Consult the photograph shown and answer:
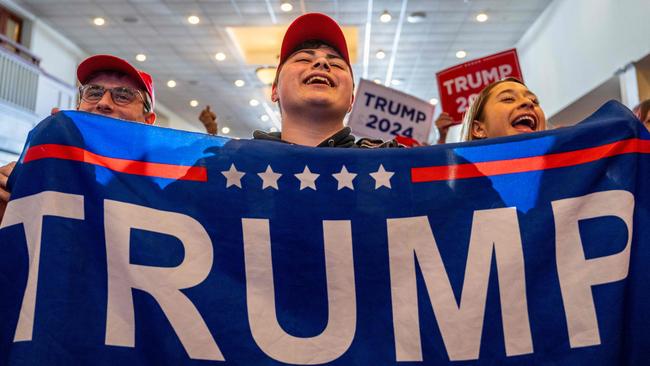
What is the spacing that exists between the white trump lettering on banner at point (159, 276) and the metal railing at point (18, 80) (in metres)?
10.1

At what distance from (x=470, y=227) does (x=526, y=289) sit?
188mm

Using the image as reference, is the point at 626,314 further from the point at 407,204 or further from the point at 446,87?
the point at 446,87

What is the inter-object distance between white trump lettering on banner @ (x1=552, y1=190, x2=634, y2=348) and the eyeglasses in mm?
1554

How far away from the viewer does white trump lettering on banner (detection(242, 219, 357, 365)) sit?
4.20 feet

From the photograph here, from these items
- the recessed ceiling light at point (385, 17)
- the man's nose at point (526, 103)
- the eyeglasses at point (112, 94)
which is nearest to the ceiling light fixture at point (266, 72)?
the recessed ceiling light at point (385, 17)

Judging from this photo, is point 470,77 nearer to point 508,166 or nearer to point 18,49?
point 508,166

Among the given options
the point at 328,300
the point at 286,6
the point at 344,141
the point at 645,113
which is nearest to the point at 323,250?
the point at 328,300

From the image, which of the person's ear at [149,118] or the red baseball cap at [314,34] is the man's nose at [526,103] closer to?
the red baseball cap at [314,34]

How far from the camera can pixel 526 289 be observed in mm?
1325

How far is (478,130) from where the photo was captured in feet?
7.29

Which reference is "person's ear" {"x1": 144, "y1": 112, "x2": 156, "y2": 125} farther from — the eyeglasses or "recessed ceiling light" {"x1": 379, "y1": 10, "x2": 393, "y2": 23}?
"recessed ceiling light" {"x1": 379, "y1": 10, "x2": 393, "y2": 23}

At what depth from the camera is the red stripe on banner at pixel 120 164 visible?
1.32 meters

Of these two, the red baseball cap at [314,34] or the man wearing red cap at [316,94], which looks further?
the red baseball cap at [314,34]

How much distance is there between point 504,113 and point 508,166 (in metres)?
0.75
